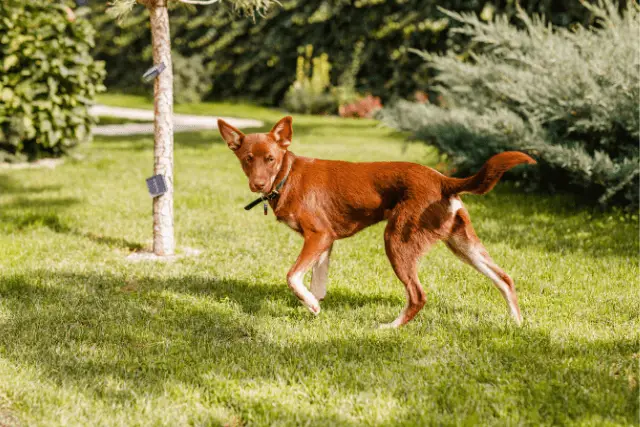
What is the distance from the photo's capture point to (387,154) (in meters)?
11.7

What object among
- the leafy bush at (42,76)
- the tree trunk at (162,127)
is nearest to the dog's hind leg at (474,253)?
the tree trunk at (162,127)

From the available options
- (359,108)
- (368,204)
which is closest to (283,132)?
(368,204)

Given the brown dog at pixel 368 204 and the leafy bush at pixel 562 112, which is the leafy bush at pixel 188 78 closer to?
the leafy bush at pixel 562 112

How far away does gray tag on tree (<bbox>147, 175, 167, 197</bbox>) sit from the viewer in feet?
18.6

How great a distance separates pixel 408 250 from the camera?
3982mm

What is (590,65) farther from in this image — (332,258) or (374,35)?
(374,35)

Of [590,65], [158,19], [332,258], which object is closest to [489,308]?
[332,258]

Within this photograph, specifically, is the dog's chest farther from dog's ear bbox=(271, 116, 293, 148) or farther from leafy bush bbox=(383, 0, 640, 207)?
leafy bush bbox=(383, 0, 640, 207)

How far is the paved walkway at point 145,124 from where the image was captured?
48.2 feet

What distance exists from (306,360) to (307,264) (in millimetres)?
671

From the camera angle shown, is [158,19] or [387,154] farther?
[387,154]

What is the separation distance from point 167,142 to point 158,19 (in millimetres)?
1019

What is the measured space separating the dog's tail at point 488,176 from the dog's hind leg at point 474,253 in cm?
16

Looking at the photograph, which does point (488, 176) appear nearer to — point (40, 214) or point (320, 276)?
point (320, 276)
